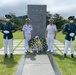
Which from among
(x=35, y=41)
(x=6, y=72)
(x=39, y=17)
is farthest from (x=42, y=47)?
(x=6, y=72)

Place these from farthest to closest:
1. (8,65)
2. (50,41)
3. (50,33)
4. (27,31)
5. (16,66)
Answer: (50,41)
(50,33)
(27,31)
(8,65)
(16,66)

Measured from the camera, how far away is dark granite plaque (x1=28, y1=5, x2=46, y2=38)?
36.7 feet

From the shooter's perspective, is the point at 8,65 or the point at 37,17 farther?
the point at 37,17

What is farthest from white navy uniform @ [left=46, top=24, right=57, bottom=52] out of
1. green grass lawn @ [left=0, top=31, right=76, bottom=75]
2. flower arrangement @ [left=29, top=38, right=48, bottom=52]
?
green grass lawn @ [left=0, top=31, right=76, bottom=75]

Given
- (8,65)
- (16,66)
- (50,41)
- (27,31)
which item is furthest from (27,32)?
(16,66)

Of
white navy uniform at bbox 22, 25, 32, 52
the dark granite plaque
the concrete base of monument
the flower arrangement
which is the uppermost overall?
the dark granite plaque

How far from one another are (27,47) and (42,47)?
0.79 metres

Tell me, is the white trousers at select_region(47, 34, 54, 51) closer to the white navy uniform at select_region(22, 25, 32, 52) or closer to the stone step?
the white navy uniform at select_region(22, 25, 32, 52)

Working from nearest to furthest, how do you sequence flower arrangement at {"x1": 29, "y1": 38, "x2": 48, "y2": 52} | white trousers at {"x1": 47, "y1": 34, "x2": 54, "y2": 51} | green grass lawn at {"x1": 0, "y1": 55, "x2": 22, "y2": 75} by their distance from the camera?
green grass lawn at {"x1": 0, "y1": 55, "x2": 22, "y2": 75} → flower arrangement at {"x1": 29, "y1": 38, "x2": 48, "y2": 52} → white trousers at {"x1": 47, "y1": 34, "x2": 54, "y2": 51}

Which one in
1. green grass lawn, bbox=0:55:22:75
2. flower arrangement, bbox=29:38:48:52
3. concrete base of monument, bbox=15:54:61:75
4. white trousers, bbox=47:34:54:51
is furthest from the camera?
white trousers, bbox=47:34:54:51

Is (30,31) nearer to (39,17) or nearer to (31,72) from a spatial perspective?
(39,17)

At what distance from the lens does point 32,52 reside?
1096 centimetres

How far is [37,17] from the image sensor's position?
11.3m

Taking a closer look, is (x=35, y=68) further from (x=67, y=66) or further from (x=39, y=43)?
(x=39, y=43)
